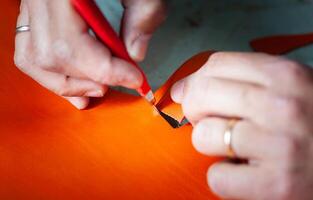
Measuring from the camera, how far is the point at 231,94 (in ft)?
1.89

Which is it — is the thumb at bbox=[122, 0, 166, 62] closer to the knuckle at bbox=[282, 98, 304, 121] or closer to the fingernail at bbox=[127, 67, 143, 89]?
the fingernail at bbox=[127, 67, 143, 89]

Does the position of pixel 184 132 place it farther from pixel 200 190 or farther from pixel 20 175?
pixel 20 175

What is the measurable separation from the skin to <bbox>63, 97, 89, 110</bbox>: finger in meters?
0.09

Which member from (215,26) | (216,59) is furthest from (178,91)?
(215,26)

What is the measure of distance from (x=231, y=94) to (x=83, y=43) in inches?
8.7

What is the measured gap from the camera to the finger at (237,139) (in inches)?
21.8

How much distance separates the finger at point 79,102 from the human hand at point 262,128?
0.25 metres

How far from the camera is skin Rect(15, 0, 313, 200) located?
1.83 ft

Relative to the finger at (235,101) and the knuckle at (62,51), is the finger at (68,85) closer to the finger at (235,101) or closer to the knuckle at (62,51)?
the knuckle at (62,51)

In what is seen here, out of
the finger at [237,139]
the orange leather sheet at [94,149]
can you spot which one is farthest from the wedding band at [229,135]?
the orange leather sheet at [94,149]

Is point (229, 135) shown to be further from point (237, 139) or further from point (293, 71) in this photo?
point (293, 71)

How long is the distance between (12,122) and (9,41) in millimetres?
202

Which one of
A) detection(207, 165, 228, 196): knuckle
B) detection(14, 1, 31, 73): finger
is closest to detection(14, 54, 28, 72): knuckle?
detection(14, 1, 31, 73): finger

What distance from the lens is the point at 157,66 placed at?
897mm
